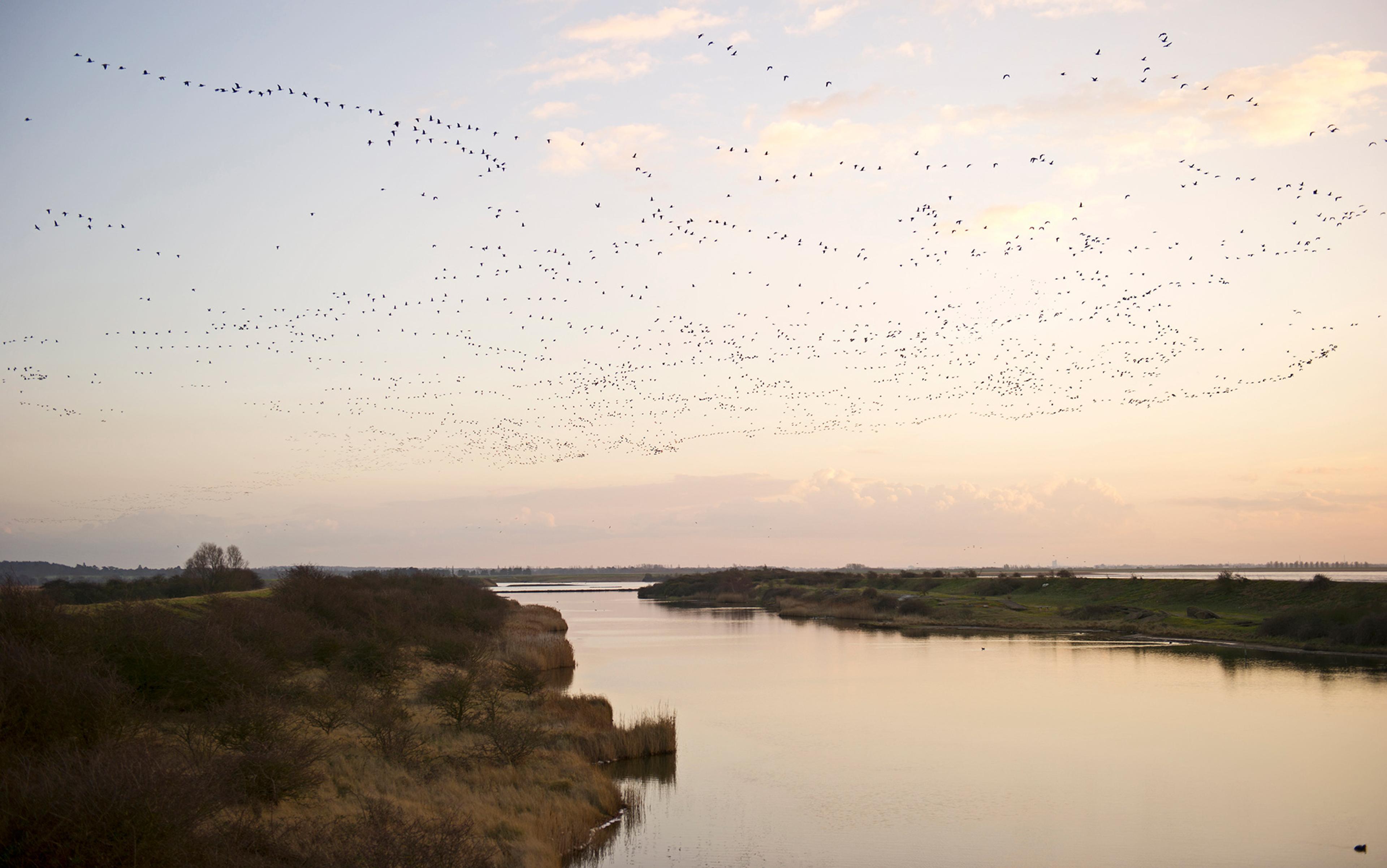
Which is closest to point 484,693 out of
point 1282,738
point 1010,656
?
point 1282,738

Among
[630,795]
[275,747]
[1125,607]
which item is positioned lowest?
[1125,607]

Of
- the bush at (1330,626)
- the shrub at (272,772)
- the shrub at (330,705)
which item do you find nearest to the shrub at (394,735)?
the shrub at (330,705)

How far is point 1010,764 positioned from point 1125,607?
64.7 meters

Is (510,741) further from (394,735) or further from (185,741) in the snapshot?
(185,741)

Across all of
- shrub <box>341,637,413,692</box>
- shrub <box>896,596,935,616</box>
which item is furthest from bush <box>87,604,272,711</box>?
shrub <box>896,596,935,616</box>

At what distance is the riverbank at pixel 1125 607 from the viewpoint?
6328 cm

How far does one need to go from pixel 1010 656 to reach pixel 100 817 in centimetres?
5824

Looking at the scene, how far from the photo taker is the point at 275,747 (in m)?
18.6

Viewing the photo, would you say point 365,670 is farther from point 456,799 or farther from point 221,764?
point 221,764

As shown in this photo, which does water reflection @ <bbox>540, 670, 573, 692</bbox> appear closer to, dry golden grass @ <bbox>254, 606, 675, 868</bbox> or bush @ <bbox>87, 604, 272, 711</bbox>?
dry golden grass @ <bbox>254, 606, 675, 868</bbox>

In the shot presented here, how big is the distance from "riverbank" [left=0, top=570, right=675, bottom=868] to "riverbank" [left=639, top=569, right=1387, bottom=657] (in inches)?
2001

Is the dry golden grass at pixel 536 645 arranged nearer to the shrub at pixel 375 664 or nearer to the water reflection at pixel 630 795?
the shrub at pixel 375 664

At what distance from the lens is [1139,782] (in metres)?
26.9

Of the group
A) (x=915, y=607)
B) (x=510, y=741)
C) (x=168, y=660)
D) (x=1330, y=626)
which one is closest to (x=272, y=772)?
(x=168, y=660)
